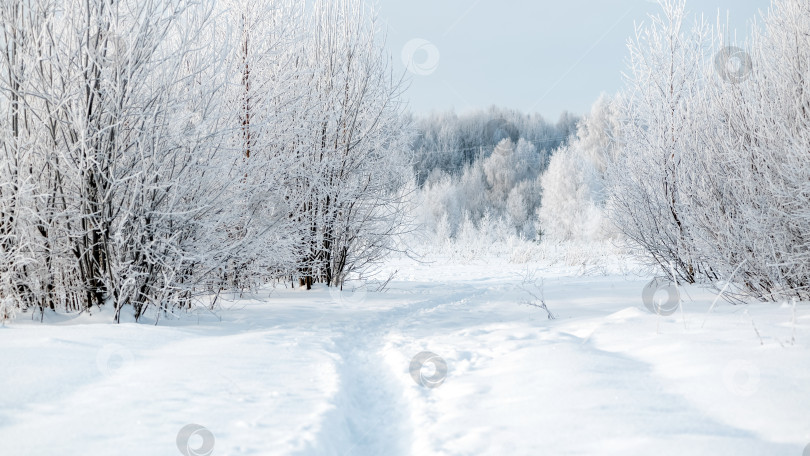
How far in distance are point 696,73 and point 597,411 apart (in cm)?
763

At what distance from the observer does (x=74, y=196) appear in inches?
192

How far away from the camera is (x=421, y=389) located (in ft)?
10.6

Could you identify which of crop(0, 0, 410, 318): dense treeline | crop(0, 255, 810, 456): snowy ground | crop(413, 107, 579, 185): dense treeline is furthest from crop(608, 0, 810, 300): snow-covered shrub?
crop(413, 107, 579, 185): dense treeline

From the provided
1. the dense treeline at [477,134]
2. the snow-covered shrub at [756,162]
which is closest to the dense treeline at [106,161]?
the snow-covered shrub at [756,162]

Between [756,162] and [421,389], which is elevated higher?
[756,162]

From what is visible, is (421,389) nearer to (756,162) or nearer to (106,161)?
(106,161)

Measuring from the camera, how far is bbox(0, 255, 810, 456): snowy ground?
2.11m

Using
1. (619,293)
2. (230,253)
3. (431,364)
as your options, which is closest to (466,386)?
(431,364)

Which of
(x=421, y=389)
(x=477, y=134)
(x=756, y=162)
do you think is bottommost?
(x=421, y=389)

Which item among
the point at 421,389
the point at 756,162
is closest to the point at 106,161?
the point at 421,389

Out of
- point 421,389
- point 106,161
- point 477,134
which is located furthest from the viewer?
point 477,134

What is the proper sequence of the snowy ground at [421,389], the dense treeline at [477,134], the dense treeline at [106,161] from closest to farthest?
1. the snowy ground at [421,389]
2. the dense treeline at [106,161]
3. the dense treeline at [477,134]

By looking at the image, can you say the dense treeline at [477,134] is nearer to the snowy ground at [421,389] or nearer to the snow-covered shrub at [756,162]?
the snow-covered shrub at [756,162]

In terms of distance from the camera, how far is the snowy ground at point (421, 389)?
2113 mm
